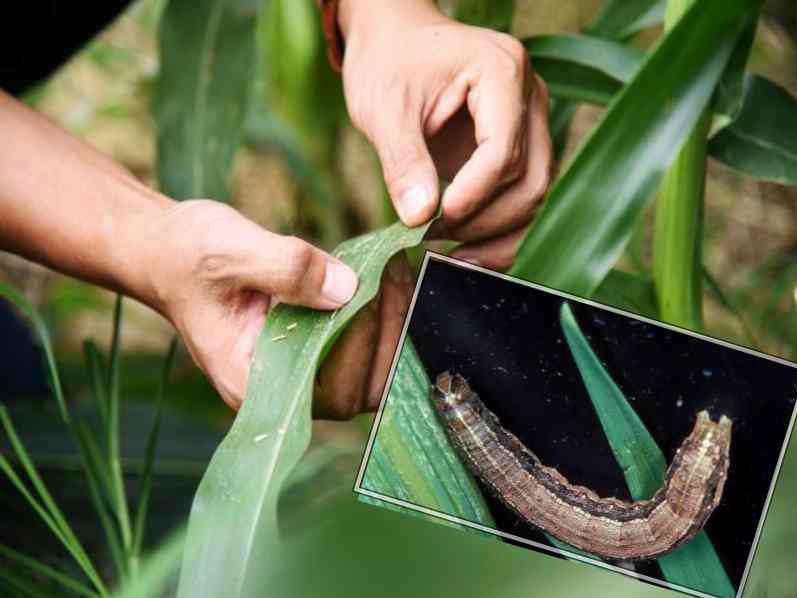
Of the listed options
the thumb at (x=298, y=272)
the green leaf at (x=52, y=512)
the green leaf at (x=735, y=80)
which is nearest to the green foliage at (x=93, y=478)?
the green leaf at (x=52, y=512)

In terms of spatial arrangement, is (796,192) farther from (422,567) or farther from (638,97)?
(422,567)

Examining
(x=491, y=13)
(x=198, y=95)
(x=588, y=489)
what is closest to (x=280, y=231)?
(x=198, y=95)

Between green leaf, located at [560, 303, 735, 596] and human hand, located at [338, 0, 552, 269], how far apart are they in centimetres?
11

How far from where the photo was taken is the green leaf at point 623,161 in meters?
0.37

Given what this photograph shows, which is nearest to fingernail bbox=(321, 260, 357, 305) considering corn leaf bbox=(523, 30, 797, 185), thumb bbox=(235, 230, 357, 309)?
thumb bbox=(235, 230, 357, 309)

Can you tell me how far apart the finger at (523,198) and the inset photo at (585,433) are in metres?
0.09

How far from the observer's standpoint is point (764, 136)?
0.45 m

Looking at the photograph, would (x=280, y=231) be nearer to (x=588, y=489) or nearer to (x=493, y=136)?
(x=493, y=136)

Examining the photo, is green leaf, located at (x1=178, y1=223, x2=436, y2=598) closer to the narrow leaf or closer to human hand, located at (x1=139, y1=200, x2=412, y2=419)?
human hand, located at (x1=139, y1=200, x2=412, y2=419)

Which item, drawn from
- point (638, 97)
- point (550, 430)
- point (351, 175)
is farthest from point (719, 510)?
point (351, 175)

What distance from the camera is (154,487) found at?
0.58 meters

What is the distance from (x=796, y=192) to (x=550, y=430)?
0.87 meters

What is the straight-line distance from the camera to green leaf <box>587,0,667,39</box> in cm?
52

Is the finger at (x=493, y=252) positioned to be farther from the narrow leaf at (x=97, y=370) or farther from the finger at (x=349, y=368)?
the narrow leaf at (x=97, y=370)
